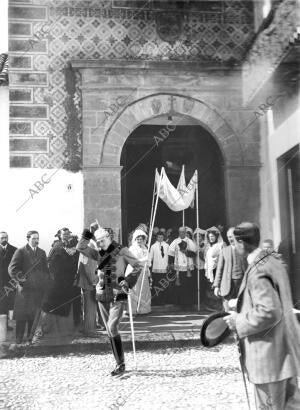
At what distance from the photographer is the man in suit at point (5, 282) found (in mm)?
3904

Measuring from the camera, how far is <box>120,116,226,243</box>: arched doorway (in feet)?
13.4

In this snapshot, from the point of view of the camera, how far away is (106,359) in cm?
391

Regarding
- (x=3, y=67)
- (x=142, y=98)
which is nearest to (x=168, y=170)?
(x=142, y=98)

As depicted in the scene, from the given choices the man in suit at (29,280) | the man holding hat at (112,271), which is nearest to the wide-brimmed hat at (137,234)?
the man holding hat at (112,271)

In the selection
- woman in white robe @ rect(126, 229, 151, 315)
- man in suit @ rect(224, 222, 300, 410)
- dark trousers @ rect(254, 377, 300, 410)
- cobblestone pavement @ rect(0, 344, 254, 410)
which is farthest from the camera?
woman in white robe @ rect(126, 229, 151, 315)

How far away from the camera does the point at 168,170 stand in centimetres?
409

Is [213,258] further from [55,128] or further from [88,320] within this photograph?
[55,128]

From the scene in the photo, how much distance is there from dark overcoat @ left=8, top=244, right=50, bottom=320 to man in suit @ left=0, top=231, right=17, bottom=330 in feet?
0.13

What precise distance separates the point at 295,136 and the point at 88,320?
218cm

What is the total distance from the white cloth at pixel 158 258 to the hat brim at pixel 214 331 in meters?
1.31

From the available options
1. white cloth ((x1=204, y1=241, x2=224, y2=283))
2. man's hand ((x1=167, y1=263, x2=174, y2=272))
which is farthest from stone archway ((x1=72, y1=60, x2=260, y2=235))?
man's hand ((x1=167, y1=263, x2=174, y2=272))

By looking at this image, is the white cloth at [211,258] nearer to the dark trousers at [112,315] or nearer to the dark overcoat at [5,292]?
the dark trousers at [112,315]

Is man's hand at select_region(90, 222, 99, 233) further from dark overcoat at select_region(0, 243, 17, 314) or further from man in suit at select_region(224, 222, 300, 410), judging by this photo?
man in suit at select_region(224, 222, 300, 410)

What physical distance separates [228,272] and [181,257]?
40 centimetres
